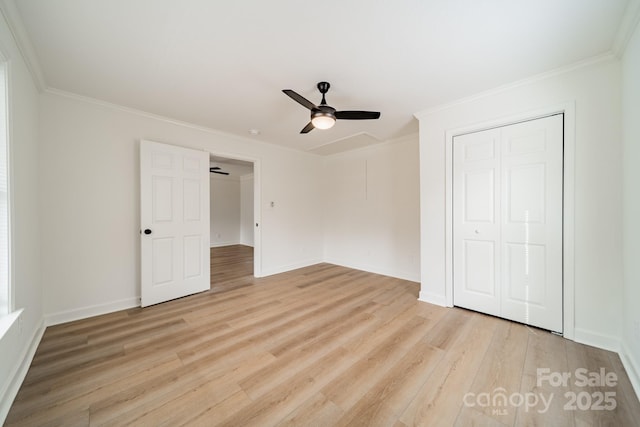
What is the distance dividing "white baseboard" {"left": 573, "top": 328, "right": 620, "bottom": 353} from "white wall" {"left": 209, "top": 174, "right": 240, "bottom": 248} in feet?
26.8

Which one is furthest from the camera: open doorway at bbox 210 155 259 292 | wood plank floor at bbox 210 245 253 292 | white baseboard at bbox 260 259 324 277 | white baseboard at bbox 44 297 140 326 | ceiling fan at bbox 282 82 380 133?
open doorway at bbox 210 155 259 292

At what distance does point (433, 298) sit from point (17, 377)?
388 centimetres

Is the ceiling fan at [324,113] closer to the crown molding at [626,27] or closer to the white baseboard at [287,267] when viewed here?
the crown molding at [626,27]

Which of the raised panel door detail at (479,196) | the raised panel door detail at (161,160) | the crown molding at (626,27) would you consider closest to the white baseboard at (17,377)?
the raised panel door detail at (161,160)

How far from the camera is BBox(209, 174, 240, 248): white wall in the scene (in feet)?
25.8

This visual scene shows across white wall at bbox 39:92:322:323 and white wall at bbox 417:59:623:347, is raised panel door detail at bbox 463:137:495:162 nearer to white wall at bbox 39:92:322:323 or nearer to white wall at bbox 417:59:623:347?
white wall at bbox 417:59:623:347

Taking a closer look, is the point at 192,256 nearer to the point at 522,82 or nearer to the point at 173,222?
the point at 173,222

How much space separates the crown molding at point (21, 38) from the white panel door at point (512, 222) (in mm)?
3929

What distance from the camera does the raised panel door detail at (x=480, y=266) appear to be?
2650 mm

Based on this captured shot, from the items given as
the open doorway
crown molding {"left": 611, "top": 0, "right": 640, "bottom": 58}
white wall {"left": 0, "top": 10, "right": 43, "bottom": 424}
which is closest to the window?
white wall {"left": 0, "top": 10, "right": 43, "bottom": 424}

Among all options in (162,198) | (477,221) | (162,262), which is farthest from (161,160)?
(477,221)

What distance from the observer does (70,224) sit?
2.63 m

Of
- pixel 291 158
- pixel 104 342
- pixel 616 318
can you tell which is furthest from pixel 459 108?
pixel 104 342

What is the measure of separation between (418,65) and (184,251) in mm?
3651
